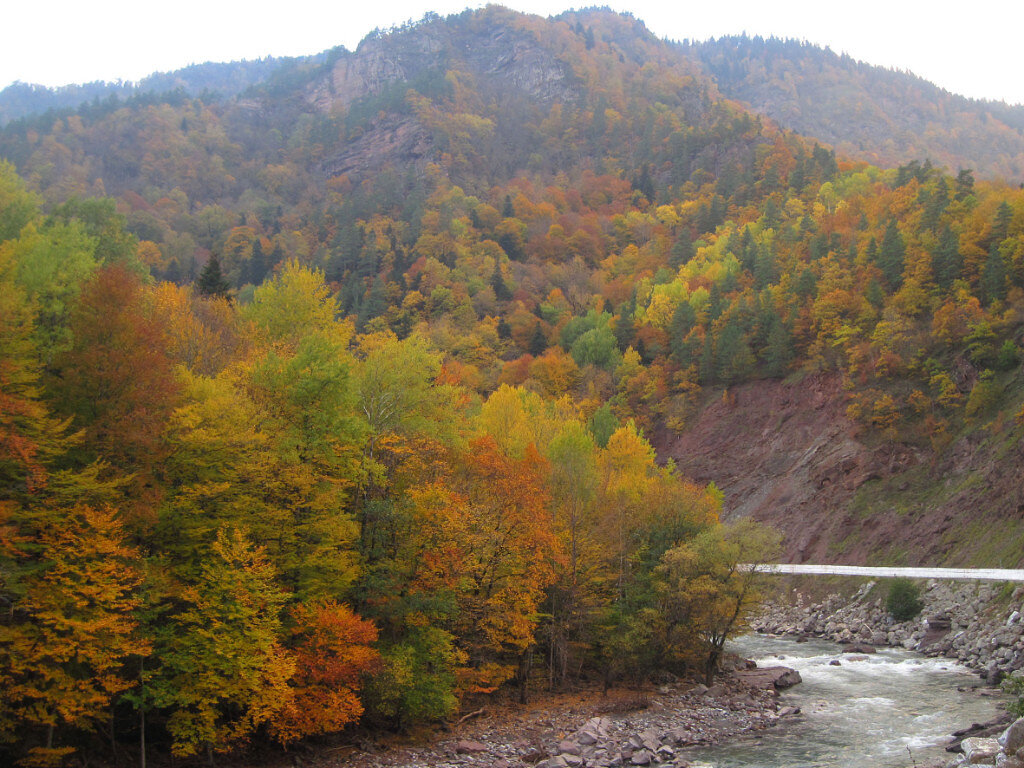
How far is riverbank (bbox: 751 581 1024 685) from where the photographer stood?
38.5 meters

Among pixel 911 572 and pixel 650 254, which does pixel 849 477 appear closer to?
pixel 911 572

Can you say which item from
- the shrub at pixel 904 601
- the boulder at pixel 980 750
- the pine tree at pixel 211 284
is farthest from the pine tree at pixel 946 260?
the pine tree at pixel 211 284

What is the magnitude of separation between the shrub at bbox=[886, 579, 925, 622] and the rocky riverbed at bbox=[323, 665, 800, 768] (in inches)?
517

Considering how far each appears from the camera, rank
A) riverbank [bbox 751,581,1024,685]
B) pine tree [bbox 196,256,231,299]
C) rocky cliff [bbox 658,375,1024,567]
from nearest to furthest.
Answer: riverbank [bbox 751,581,1024,685]
rocky cliff [bbox 658,375,1024,567]
pine tree [bbox 196,256,231,299]

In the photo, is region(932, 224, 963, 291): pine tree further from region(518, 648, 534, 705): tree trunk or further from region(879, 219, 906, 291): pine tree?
region(518, 648, 534, 705): tree trunk

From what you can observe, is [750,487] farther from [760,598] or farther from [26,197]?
[26,197]

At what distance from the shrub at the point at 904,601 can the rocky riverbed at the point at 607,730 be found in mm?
13137

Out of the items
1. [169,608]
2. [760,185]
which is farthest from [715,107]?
[169,608]

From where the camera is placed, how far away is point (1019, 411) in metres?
54.6

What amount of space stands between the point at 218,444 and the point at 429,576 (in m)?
9.96

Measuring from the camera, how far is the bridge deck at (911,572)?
43.0 metres

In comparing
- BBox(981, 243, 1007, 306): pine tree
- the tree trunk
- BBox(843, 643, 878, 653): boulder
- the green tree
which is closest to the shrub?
BBox(843, 643, 878, 653): boulder

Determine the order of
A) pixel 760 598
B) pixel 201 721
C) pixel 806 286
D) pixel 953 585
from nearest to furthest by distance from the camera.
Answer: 1. pixel 201 721
2. pixel 760 598
3. pixel 953 585
4. pixel 806 286

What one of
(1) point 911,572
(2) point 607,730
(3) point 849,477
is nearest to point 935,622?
(1) point 911,572
